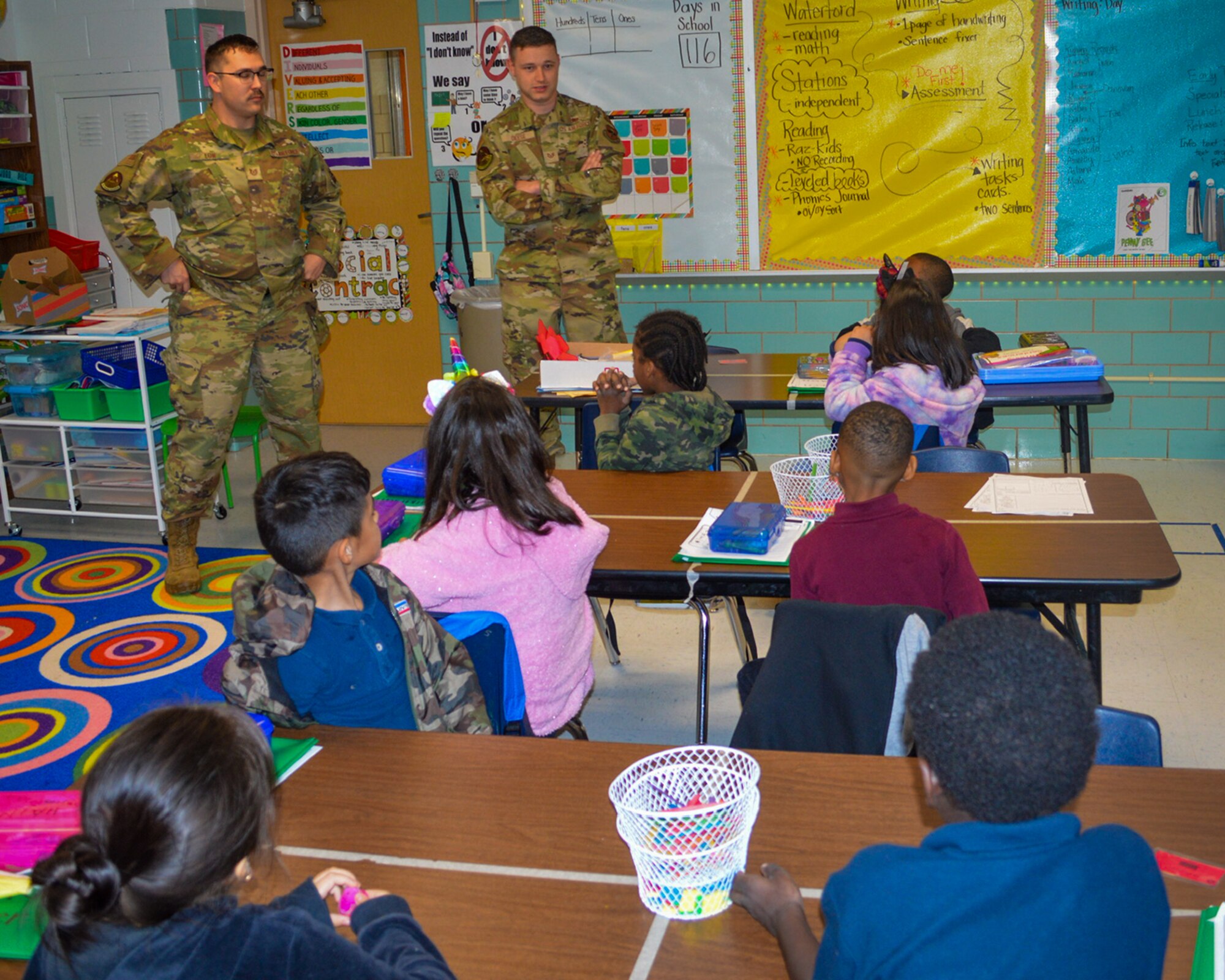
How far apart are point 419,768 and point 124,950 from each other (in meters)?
0.66

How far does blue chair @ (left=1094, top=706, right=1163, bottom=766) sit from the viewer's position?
1.71 meters

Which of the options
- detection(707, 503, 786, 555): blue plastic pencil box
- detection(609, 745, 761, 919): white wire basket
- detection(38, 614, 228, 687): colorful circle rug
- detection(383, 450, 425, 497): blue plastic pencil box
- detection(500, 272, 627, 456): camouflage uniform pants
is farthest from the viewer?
detection(500, 272, 627, 456): camouflage uniform pants

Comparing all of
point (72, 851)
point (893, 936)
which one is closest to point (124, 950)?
point (72, 851)

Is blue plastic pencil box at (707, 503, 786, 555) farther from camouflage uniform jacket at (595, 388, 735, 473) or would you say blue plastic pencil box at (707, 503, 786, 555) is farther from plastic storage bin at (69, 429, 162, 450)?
plastic storage bin at (69, 429, 162, 450)

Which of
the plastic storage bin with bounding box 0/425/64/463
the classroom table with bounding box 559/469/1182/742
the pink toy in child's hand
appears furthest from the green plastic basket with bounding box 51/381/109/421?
the pink toy in child's hand

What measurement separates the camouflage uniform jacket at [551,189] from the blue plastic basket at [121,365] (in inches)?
57.2

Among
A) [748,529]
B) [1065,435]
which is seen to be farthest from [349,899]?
[1065,435]

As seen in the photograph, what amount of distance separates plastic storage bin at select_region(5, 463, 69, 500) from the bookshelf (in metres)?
1.17

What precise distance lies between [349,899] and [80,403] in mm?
4138

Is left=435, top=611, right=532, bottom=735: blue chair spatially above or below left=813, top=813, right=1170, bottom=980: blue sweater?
below

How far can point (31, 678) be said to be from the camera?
3.61 m

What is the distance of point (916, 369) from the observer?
133 inches

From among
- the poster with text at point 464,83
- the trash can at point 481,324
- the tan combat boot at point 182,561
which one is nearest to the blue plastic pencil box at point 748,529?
the tan combat boot at point 182,561

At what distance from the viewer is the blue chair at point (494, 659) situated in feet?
6.52
